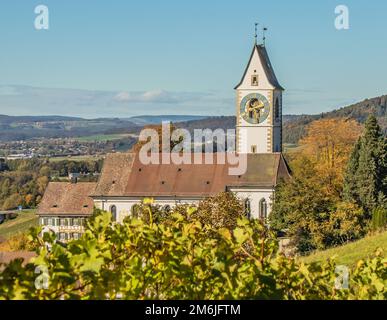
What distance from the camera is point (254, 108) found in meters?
63.9

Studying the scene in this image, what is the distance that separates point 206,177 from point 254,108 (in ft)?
35.8

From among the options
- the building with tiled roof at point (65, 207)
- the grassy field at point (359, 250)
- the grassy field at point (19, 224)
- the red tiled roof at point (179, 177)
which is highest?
the grassy field at point (359, 250)

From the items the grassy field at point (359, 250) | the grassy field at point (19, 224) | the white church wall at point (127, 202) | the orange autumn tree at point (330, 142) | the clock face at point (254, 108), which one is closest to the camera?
the grassy field at point (359, 250)

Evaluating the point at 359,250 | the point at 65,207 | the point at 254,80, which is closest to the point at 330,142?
the point at 254,80

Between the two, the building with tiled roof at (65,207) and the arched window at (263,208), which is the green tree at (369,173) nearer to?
the arched window at (263,208)

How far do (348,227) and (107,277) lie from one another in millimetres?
30149

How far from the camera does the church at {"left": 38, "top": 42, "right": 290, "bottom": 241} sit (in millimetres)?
53625

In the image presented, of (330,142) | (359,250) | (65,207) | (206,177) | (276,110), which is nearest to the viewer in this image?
(359,250)

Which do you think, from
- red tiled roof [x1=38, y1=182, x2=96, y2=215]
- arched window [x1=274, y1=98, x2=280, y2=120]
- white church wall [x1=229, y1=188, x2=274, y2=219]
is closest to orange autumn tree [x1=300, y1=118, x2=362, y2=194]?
white church wall [x1=229, y1=188, x2=274, y2=219]

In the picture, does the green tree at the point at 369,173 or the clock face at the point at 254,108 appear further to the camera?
the clock face at the point at 254,108

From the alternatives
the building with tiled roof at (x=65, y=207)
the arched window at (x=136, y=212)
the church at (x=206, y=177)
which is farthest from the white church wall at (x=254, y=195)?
the building with tiled roof at (x=65, y=207)

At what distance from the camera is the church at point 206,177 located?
176 ft

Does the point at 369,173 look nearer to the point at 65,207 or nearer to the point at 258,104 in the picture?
the point at 258,104

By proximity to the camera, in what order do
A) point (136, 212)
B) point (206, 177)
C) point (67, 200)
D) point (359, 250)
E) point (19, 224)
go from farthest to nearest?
point (19, 224) → point (67, 200) → point (206, 177) → point (136, 212) → point (359, 250)
